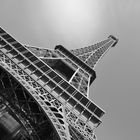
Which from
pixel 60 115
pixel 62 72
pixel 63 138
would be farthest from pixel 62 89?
pixel 62 72

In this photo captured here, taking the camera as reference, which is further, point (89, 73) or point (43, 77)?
point (89, 73)

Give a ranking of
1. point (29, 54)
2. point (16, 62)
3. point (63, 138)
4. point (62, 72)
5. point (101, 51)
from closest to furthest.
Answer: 1. point (63, 138)
2. point (16, 62)
3. point (29, 54)
4. point (62, 72)
5. point (101, 51)

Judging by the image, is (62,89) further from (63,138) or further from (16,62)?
(63,138)

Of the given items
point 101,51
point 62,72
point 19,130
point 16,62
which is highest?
point 101,51

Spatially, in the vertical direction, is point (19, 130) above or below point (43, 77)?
below

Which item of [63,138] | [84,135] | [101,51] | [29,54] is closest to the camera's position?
[63,138]

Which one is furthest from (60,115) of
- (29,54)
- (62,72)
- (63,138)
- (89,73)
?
(89,73)
